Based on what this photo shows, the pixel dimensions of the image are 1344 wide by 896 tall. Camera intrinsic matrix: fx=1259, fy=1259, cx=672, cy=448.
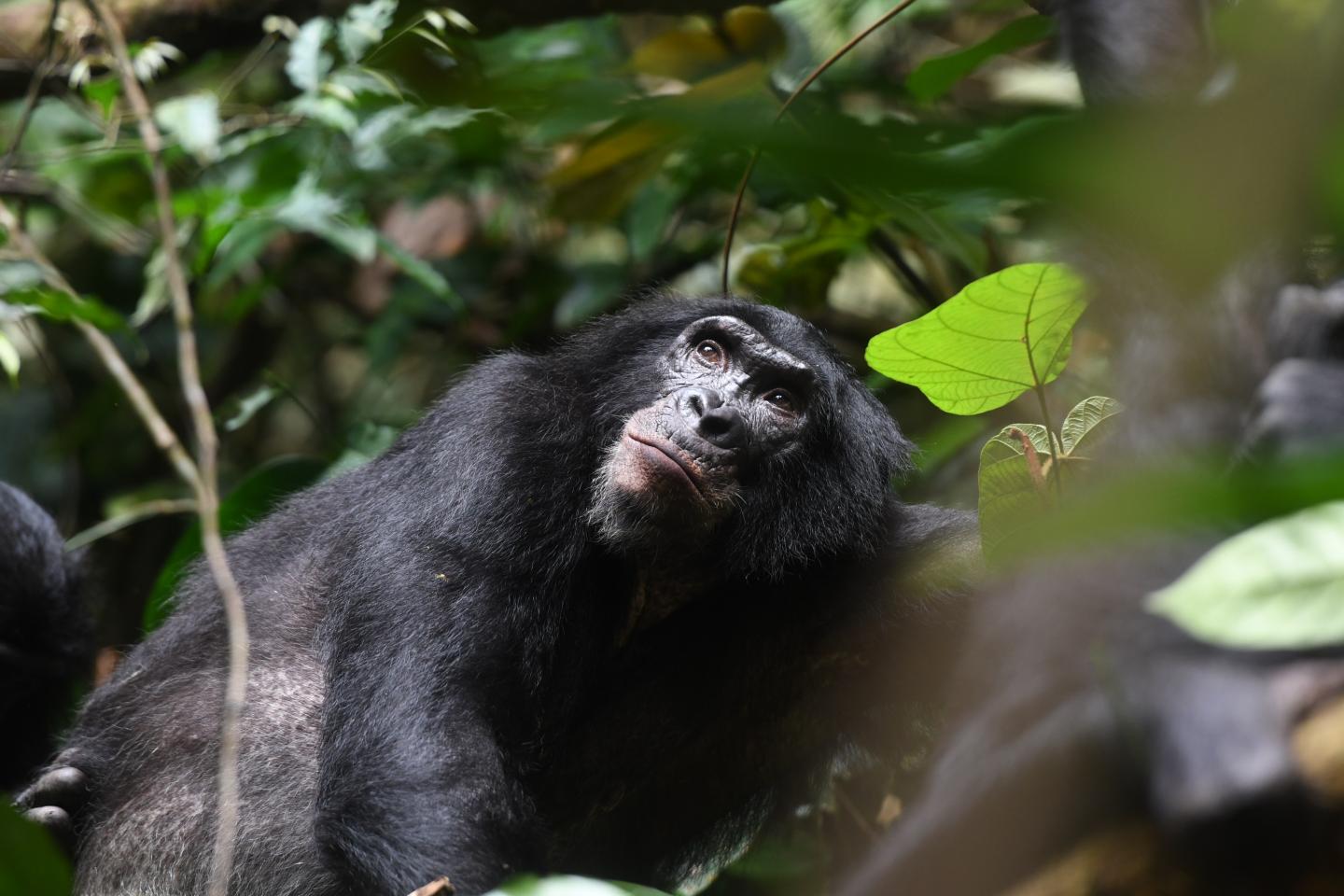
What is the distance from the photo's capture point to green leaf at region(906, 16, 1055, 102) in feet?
12.9

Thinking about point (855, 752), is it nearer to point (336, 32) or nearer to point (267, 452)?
point (336, 32)

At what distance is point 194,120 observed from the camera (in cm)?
434

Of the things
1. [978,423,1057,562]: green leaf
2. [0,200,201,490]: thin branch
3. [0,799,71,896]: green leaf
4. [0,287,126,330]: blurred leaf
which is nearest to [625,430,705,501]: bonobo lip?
[978,423,1057,562]: green leaf

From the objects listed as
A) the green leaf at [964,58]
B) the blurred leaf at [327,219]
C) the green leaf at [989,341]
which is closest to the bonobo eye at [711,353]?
the green leaf at [989,341]

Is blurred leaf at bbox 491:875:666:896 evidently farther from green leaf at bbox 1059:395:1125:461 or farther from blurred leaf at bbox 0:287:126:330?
blurred leaf at bbox 0:287:126:330

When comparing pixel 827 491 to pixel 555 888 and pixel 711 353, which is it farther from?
pixel 555 888

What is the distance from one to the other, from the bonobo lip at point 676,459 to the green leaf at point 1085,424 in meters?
0.88

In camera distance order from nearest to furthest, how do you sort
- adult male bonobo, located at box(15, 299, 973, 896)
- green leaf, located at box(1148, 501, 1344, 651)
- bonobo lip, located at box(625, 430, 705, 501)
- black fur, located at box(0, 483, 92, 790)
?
green leaf, located at box(1148, 501, 1344, 651) < adult male bonobo, located at box(15, 299, 973, 896) < bonobo lip, located at box(625, 430, 705, 501) < black fur, located at box(0, 483, 92, 790)

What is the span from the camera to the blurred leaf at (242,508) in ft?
14.7

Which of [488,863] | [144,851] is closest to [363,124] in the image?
[144,851]

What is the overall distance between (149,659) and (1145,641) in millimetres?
3187

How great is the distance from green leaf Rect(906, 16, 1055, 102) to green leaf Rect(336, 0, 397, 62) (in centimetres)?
181

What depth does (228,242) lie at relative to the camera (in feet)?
16.0

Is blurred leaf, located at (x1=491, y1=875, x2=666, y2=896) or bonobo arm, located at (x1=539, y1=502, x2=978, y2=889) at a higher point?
blurred leaf, located at (x1=491, y1=875, x2=666, y2=896)
